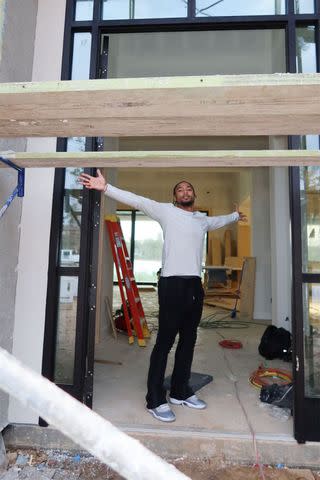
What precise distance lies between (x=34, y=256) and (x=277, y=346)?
2.76m

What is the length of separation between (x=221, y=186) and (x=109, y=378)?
8650 millimetres

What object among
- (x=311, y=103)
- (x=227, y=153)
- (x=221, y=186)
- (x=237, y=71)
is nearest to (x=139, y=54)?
(x=237, y=71)

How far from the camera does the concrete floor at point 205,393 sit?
2.22 meters

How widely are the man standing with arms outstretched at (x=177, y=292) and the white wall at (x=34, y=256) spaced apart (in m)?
0.58

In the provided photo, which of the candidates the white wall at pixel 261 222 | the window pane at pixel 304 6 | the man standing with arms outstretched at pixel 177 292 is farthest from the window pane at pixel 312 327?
the white wall at pixel 261 222

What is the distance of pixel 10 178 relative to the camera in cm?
214

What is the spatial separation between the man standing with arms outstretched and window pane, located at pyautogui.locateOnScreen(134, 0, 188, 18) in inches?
47.7

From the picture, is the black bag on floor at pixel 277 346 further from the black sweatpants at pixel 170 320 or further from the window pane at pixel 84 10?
the window pane at pixel 84 10

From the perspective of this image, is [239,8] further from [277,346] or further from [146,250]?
[146,250]

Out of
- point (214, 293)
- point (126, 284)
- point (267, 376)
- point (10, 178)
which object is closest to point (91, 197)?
point (10, 178)

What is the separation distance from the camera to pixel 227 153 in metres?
1.59

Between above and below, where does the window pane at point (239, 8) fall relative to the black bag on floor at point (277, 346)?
above

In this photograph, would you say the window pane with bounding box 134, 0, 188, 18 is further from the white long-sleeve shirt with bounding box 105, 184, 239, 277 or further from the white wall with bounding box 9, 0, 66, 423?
the white long-sleeve shirt with bounding box 105, 184, 239, 277

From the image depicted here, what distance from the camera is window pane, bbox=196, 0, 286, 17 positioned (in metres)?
2.39
